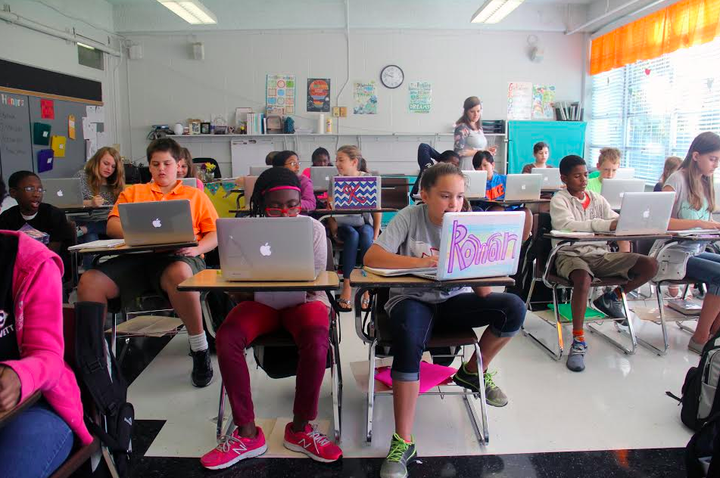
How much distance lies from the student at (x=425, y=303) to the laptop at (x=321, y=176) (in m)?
2.43

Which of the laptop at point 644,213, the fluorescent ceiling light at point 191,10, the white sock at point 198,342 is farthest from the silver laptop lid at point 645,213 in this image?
the fluorescent ceiling light at point 191,10

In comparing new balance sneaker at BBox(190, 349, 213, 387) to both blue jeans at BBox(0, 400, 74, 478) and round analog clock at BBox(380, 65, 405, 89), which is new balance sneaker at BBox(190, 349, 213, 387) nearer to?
blue jeans at BBox(0, 400, 74, 478)

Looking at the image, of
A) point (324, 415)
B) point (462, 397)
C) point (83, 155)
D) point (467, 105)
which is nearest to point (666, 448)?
point (462, 397)

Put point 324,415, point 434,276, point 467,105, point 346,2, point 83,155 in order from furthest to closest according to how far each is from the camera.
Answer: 1. point 346,2
2. point 83,155
3. point 467,105
4. point 324,415
5. point 434,276

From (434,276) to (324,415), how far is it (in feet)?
2.84

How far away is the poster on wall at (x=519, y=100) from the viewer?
7574mm

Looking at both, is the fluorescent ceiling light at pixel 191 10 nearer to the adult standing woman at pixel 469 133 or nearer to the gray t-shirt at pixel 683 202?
the adult standing woman at pixel 469 133

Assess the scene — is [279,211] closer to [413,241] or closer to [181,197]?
[413,241]

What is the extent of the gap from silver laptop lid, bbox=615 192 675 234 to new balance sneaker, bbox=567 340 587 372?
0.61 meters

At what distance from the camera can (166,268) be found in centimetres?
241

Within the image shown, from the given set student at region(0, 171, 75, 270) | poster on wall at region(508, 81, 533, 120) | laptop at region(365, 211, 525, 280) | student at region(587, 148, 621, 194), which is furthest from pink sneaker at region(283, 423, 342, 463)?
poster on wall at region(508, 81, 533, 120)

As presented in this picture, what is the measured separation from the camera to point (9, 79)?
16.8ft

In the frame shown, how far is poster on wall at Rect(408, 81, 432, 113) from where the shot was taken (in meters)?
7.51

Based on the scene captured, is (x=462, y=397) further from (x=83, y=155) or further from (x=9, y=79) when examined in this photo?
(x=83, y=155)
